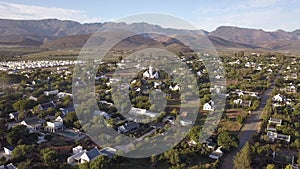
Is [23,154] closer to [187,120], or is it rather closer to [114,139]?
[114,139]

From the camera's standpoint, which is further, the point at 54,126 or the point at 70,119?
the point at 70,119

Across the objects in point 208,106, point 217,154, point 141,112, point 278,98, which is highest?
point 278,98

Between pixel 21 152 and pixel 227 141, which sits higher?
pixel 227 141

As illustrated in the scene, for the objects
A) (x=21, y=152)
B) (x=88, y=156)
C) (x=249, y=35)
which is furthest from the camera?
(x=249, y=35)

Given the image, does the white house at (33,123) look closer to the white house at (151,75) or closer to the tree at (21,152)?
the tree at (21,152)

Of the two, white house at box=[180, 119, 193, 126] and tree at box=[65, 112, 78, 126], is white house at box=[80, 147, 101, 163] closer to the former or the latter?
tree at box=[65, 112, 78, 126]

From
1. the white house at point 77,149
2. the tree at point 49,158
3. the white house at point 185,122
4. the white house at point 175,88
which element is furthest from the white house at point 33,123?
the white house at point 175,88

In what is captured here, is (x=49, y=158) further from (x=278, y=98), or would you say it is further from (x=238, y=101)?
(x=278, y=98)

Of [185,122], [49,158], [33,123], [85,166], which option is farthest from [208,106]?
[49,158]
